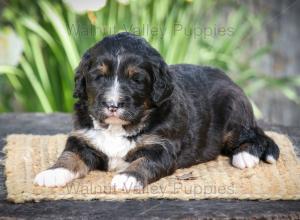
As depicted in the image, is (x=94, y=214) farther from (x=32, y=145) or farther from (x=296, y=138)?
(x=296, y=138)

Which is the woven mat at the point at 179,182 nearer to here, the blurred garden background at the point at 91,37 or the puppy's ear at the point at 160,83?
the puppy's ear at the point at 160,83

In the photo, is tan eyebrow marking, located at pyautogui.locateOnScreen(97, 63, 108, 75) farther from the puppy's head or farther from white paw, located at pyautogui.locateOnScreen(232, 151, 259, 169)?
white paw, located at pyautogui.locateOnScreen(232, 151, 259, 169)

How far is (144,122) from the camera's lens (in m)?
5.89

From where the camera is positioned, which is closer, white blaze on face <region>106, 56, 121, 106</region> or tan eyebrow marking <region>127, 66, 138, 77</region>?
white blaze on face <region>106, 56, 121, 106</region>

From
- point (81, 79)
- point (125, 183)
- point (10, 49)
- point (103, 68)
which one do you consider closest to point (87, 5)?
point (10, 49)

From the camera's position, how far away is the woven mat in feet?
17.6

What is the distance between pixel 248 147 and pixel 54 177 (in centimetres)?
191

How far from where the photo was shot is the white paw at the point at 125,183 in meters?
5.41

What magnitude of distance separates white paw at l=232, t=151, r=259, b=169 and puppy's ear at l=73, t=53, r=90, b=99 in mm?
1473

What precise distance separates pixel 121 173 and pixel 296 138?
2.76 metres

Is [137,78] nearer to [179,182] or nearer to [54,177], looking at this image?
[179,182]

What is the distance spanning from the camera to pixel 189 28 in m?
9.33

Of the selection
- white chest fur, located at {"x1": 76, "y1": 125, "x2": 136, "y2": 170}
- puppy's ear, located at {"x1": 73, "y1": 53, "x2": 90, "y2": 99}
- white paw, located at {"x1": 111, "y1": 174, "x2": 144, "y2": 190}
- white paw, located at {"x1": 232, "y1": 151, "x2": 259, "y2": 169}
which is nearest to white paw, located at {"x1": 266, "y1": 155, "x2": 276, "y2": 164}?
white paw, located at {"x1": 232, "y1": 151, "x2": 259, "y2": 169}

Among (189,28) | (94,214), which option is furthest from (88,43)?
(94,214)
